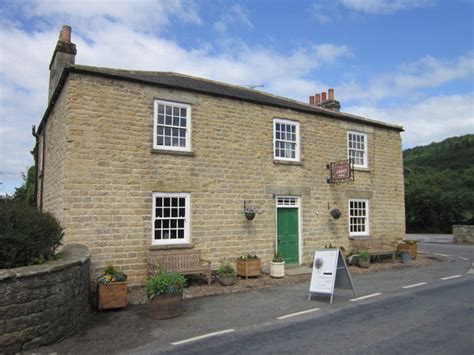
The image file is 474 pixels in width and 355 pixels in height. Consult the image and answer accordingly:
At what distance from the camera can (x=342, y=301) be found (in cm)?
906

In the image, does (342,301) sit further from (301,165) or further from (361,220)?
(361,220)

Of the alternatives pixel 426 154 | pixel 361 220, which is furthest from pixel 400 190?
pixel 426 154

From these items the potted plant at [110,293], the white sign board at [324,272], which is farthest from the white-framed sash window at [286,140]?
the potted plant at [110,293]

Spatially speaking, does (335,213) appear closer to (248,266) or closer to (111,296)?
(248,266)

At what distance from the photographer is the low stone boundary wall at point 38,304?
575 centimetres

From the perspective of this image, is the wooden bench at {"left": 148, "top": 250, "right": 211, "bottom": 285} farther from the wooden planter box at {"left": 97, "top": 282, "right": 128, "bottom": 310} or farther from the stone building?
the wooden planter box at {"left": 97, "top": 282, "right": 128, "bottom": 310}

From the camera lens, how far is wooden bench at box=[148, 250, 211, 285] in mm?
10977

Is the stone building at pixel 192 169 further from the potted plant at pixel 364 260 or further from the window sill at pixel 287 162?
the potted plant at pixel 364 260

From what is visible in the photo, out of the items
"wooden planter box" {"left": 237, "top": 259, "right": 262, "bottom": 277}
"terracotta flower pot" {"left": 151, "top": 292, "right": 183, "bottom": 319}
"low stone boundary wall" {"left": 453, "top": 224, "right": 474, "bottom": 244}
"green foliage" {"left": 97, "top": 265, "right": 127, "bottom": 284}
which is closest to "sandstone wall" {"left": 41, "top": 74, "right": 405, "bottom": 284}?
"wooden planter box" {"left": 237, "top": 259, "right": 262, "bottom": 277}

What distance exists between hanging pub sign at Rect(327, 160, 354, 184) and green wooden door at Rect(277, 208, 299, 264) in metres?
2.10

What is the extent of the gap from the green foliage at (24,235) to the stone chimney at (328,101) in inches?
570

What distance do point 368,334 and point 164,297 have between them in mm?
3908

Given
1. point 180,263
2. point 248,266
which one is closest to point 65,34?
point 180,263

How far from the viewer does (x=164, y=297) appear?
25.9ft
